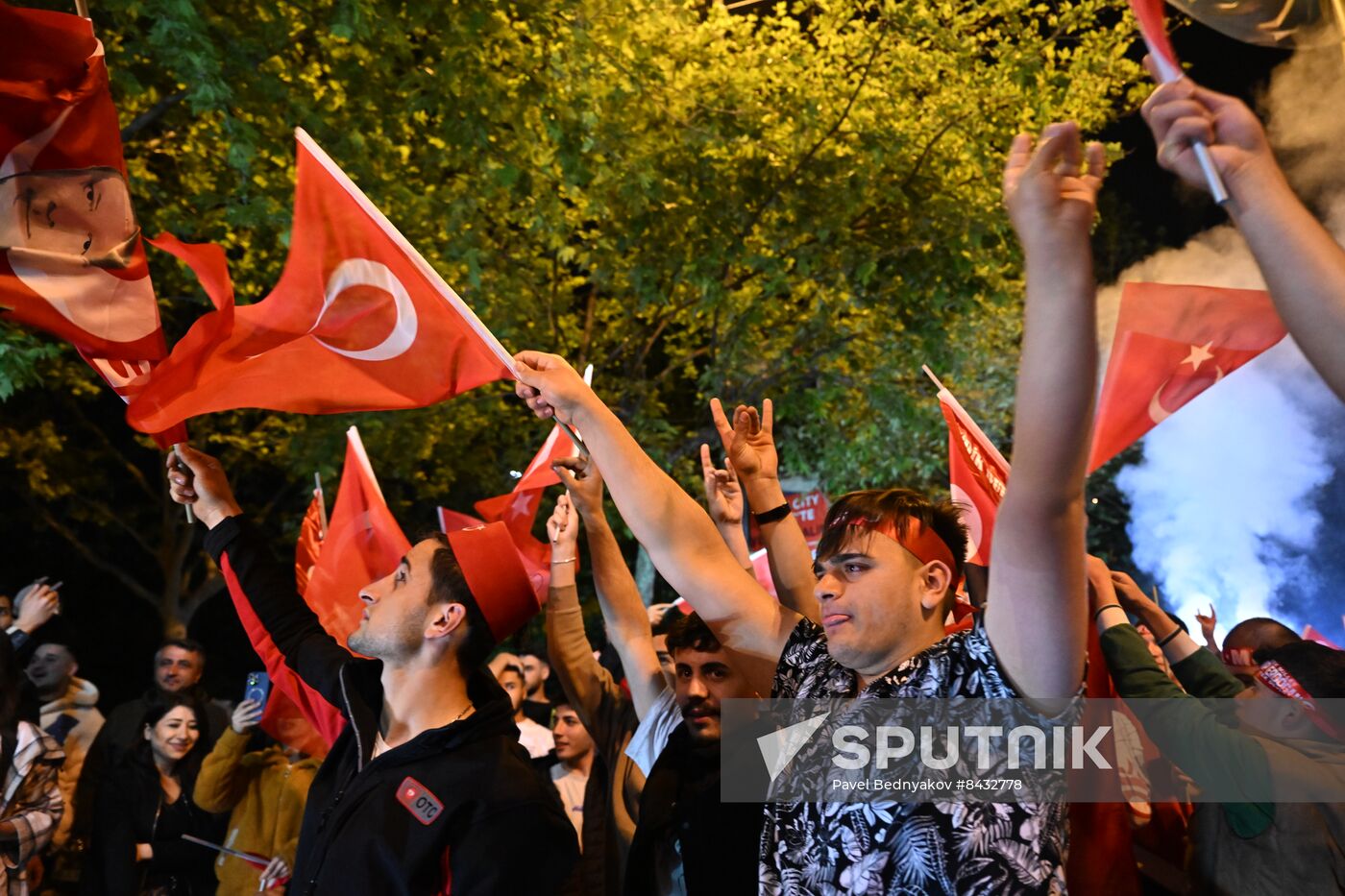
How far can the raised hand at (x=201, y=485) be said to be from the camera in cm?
407

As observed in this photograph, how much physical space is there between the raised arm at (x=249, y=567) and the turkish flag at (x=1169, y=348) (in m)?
2.70

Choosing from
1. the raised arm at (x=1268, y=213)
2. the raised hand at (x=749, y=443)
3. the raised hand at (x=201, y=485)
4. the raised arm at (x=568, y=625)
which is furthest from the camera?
the raised arm at (x=568, y=625)

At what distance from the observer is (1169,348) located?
13.4 ft

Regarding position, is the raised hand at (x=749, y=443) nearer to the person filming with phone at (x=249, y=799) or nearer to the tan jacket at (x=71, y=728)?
the person filming with phone at (x=249, y=799)

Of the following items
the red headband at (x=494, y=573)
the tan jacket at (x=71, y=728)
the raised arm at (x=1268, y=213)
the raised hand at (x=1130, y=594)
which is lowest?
the tan jacket at (x=71, y=728)

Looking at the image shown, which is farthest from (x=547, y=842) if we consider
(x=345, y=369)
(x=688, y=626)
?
(x=345, y=369)

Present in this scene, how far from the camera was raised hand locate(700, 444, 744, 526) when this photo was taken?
4.11 metres

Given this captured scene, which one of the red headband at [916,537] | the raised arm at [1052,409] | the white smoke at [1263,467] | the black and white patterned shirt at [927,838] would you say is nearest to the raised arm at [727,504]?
the red headband at [916,537]

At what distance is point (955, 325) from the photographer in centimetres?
1689

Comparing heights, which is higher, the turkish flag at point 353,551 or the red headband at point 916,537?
the red headband at point 916,537

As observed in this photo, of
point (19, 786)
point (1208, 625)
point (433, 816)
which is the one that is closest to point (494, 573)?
point (433, 816)

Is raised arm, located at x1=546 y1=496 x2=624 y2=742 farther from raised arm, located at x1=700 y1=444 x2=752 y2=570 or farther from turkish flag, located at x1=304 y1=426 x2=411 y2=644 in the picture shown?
turkish flag, located at x1=304 y1=426 x2=411 y2=644

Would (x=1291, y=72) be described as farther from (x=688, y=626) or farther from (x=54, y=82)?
(x=54, y=82)

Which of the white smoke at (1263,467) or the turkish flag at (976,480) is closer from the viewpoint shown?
the turkish flag at (976,480)
